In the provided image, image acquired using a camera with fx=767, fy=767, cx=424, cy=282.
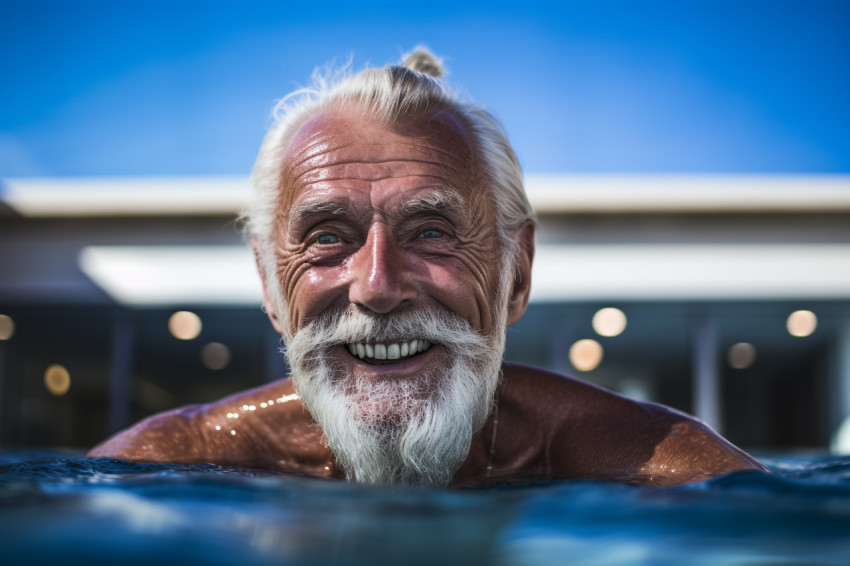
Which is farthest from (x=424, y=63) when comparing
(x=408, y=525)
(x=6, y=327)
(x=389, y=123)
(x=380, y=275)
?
(x=6, y=327)

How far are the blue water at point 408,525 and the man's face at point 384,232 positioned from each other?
2.55 ft

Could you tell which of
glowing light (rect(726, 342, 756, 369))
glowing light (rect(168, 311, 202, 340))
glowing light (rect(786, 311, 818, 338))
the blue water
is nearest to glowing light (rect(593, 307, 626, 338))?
glowing light (rect(726, 342, 756, 369))

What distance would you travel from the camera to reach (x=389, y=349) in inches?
74.4

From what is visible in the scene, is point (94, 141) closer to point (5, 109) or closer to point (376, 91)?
point (5, 109)

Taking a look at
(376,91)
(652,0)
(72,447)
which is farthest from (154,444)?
(652,0)

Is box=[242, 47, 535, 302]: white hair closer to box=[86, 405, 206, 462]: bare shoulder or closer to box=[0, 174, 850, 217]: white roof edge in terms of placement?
box=[86, 405, 206, 462]: bare shoulder

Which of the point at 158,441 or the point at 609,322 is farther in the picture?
the point at 609,322

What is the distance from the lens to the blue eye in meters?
1.99

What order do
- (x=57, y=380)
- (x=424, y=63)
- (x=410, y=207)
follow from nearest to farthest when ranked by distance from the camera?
(x=410, y=207) → (x=424, y=63) → (x=57, y=380)

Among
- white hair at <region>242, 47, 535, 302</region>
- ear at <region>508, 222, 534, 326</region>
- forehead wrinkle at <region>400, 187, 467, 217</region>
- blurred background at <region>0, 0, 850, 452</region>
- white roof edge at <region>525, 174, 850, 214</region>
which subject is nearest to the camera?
forehead wrinkle at <region>400, 187, 467, 217</region>

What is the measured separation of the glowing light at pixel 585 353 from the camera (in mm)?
9836

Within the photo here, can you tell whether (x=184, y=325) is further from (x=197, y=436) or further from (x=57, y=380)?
(x=197, y=436)

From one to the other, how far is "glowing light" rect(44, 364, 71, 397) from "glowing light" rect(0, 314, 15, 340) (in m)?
0.67

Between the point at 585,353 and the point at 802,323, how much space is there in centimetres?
276
